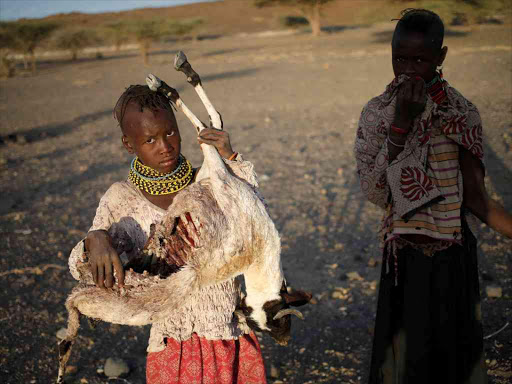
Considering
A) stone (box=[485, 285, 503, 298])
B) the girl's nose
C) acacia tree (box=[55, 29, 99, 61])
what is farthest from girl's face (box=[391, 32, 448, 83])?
acacia tree (box=[55, 29, 99, 61])

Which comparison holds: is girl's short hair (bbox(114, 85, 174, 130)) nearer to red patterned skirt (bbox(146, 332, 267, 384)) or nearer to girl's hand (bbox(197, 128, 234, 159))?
girl's hand (bbox(197, 128, 234, 159))

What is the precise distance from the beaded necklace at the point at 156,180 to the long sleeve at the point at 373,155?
861 millimetres

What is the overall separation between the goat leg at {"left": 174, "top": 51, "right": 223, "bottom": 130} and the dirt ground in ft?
6.74

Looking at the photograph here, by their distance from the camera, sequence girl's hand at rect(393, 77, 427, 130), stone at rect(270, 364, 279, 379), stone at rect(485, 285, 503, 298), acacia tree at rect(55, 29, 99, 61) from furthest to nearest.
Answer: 1. acacia tree at rect(55, 29, 99, 61)
2. stone at rect(485, 285, 503, 298)
3. stone at rect(270, 364, 279, 379)
4. girl's hand at rect(393, 77, 427, 130)

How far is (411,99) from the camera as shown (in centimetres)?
165

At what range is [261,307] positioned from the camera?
148 cm

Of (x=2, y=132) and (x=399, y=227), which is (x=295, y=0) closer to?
(x=2, y=132)

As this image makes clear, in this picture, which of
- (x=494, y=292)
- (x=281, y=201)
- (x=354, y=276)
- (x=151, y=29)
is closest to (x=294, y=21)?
(x=151, y=29)

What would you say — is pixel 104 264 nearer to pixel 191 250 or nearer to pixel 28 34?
pixel 191 250

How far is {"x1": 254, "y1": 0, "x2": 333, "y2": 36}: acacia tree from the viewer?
29.7m

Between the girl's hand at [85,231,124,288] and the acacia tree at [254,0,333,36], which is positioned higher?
the acacia tree at [254,0,333,36]

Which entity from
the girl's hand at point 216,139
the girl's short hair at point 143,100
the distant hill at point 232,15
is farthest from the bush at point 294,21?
the girl's hand at point 216,139

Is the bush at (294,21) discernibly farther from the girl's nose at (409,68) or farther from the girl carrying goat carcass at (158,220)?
the girl carrying goat carcass at (158,220)

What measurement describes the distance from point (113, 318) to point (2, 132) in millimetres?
10723
